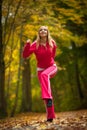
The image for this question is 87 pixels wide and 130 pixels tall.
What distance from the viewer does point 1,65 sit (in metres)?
11.7

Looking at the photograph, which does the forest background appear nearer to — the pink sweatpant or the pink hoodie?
the pink hoodie

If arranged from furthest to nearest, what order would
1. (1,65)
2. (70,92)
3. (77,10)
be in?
(70,92)
(77,10)
(1,65)

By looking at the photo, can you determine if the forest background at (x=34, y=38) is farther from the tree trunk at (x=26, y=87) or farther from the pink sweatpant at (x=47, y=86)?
the pink sweatpant at (x=47, y=86)

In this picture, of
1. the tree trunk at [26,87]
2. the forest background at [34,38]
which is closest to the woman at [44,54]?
the forest background at [34,38]

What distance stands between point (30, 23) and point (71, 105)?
1541 centimetres

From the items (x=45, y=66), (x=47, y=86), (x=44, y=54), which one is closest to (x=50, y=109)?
(x=47, y=86)

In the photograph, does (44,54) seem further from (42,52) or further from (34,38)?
(34,38)

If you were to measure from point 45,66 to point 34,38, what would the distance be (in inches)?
479

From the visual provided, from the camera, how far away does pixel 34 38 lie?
66.8 ft

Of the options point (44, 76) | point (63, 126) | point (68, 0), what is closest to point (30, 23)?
point (68, 0)

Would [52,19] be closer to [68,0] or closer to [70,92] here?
[68,0]

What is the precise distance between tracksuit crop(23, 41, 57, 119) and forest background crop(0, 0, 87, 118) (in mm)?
3379

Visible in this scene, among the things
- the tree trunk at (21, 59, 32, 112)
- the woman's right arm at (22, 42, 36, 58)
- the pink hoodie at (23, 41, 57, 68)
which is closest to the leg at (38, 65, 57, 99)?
the pink hoodie at (23, 41, 57, 68)

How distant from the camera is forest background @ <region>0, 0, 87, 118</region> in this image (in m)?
12.5
